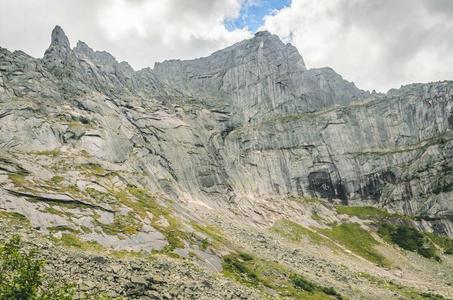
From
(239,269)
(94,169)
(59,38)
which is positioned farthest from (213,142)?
(239,269)

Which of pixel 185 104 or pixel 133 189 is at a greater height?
pixel 185 104

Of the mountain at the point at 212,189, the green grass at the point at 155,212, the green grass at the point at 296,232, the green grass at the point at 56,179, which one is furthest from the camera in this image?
the green grass at the point at 296,232

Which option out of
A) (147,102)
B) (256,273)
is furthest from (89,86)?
(256,273)

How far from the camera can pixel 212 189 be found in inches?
5994

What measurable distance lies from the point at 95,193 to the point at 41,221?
81.5 ft

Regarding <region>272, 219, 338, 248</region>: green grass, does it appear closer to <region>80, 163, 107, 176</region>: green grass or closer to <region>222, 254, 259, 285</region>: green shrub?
<region>222, 254, 259, 285</region>: green shrub

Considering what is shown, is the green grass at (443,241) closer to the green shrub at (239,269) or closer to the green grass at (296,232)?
the green grass at (296,232)

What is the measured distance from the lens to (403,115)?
19862 centimetres

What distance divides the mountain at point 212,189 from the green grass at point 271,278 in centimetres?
41

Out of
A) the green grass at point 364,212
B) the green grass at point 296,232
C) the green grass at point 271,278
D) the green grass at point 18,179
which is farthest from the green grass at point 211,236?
the green grass at point 364,212

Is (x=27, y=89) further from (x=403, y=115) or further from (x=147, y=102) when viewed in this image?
(x=403, y=115)

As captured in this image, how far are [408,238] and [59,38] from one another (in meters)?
158

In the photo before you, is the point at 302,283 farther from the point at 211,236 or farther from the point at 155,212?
the point at 155,212

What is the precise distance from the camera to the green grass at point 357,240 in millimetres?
Result: 128750
